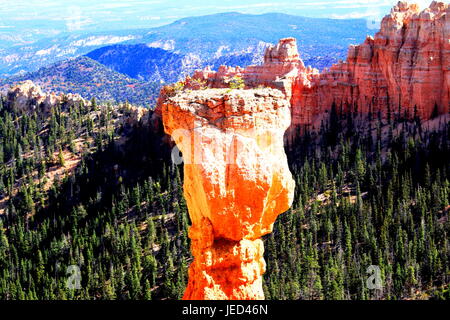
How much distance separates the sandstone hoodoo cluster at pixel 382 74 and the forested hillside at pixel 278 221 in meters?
3.84

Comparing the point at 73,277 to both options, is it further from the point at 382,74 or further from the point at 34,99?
the point at 34,99

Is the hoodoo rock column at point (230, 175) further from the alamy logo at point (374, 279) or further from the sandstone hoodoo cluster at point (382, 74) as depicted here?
the sandstone hoodoo cluster at point (382, 74)

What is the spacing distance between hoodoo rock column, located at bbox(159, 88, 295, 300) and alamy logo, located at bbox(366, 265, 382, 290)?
1898 inches

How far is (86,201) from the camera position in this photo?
390ft

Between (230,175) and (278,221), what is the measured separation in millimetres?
67666

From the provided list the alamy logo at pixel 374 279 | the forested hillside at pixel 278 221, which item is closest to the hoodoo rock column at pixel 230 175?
the forested hillside at pixel 278 221

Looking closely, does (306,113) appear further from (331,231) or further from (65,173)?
(65,173)

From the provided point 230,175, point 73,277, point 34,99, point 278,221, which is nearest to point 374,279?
point 278,221

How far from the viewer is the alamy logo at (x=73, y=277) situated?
86000 millimetres

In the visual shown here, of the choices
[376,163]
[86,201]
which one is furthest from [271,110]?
[86,201]

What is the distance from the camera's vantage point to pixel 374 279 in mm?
67438

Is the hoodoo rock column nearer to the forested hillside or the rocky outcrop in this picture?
the forested hillside

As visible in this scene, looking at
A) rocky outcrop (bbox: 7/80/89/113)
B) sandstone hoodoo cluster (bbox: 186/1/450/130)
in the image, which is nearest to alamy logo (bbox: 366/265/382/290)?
sandstone hoodoo cluster (bbox: 186/1/450/130)

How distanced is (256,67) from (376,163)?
116ft
